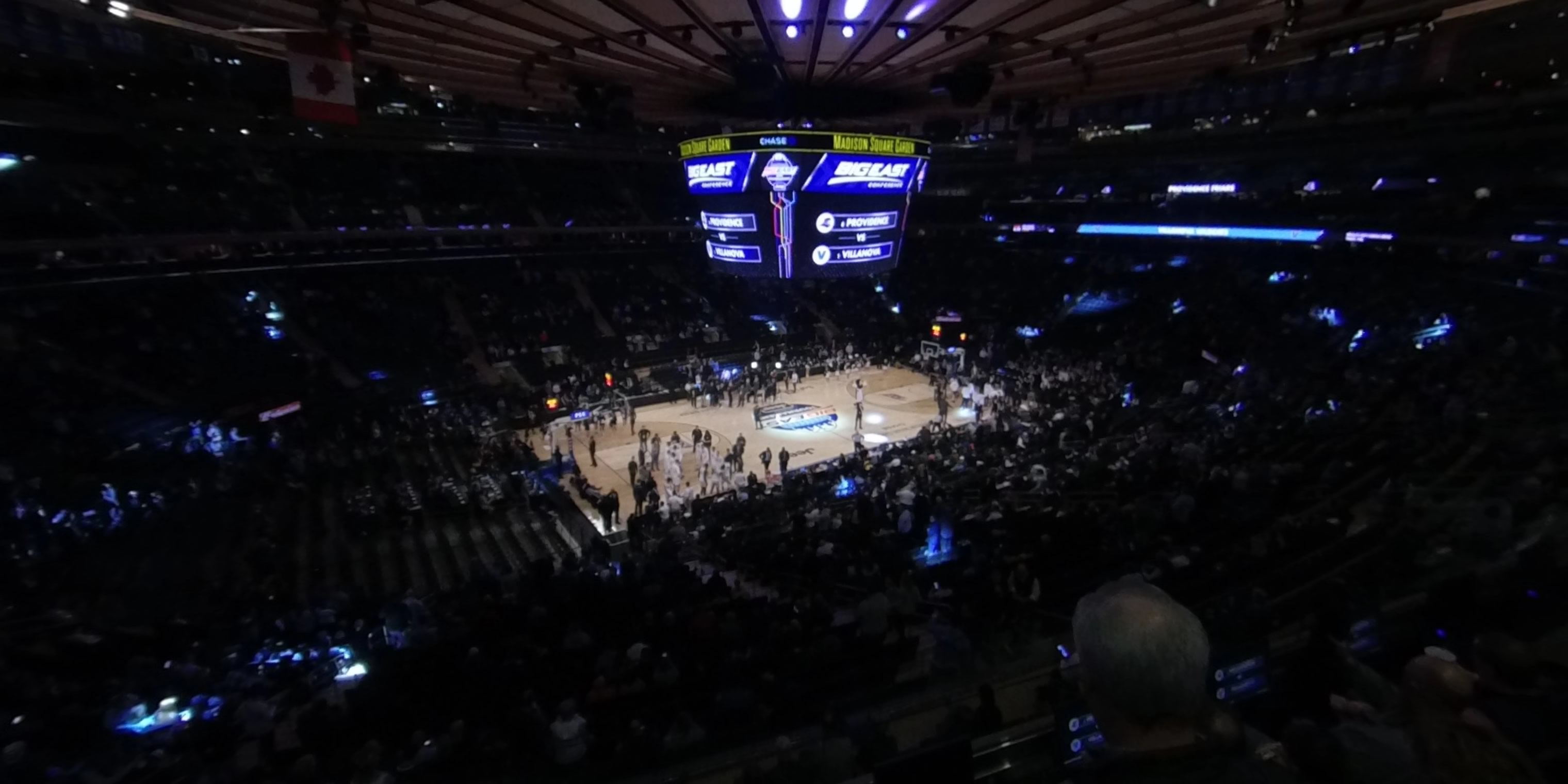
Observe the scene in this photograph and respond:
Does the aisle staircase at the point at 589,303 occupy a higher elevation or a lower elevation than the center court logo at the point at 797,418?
higher

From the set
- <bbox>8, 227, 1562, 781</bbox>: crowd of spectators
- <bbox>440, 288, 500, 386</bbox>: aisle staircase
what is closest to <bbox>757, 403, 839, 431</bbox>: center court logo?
<bbox>8, 227, 1562, 781</bbox>: crowd of spectators

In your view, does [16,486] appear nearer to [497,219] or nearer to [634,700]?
[634,700]

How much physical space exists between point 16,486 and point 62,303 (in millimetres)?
8710

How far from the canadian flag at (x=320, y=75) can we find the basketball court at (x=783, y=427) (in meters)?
A: 12.0

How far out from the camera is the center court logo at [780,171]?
986 cm

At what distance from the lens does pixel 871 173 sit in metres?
10.6

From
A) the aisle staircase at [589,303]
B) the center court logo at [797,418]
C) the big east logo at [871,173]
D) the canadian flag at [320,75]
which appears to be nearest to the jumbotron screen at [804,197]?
the big east logo at [871,173]

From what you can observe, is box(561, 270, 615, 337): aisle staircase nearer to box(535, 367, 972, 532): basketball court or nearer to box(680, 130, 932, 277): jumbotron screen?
box(535, 367, 972, 532): basketball court

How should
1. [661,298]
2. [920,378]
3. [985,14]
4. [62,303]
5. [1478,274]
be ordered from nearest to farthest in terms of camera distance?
[985,14] → [62,303] → [1478,274] → [920,378] → [661,298]

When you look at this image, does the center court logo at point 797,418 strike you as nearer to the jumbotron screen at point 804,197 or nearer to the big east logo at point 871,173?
the jumbotron screen at point 804,197

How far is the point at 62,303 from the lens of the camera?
18.6 meters

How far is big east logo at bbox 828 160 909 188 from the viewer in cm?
1022

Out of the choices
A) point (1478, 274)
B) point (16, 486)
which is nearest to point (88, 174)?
point (16, 486)

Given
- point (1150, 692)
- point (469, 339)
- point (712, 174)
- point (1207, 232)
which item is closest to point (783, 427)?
point (469, 339)
